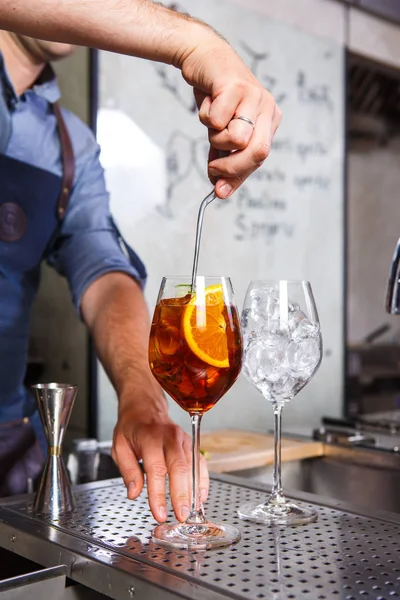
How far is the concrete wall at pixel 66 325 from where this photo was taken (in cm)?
252

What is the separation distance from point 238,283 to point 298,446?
3.99ft

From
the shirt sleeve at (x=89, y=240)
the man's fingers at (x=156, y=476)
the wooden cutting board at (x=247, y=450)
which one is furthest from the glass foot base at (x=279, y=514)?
the shirt sleeve at (x=89, y=240)

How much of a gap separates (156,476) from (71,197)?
1.00 m

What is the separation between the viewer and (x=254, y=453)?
65.7 inches

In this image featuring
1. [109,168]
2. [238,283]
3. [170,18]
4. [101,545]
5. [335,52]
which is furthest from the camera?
[335,52]

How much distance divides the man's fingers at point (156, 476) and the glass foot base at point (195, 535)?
22 millimetres

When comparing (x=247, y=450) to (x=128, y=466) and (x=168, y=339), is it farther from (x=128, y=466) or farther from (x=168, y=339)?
(x=168, y=339)

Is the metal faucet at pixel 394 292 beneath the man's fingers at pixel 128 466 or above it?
above

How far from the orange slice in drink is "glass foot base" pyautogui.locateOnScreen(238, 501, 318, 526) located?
22 cm

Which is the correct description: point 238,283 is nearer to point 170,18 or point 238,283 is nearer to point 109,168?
point 109,168

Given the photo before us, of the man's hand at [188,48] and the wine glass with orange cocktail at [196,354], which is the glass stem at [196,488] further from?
the man's hand at [188,48]

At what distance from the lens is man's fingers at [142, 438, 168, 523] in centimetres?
94

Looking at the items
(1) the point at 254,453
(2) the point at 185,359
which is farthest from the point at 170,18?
(1) the point at 254,453

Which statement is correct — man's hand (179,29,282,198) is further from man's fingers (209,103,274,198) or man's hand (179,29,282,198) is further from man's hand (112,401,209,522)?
man's hand (112,401,209,522)
